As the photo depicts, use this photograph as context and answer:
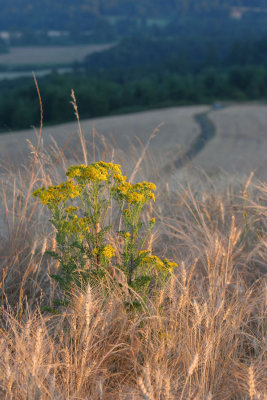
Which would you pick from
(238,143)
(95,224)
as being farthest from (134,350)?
(238,143)

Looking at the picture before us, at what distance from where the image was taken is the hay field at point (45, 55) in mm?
64562

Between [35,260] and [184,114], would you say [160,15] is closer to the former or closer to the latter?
[184,114]

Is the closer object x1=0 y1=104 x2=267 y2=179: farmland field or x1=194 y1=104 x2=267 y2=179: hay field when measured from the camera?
x1=194 y1=104 x2=267 y2=179: hay field

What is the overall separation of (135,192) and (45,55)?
239 ft

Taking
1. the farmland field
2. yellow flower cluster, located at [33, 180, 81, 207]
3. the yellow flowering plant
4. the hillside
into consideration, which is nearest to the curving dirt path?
the farmland field

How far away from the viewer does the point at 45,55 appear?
70.4 metres

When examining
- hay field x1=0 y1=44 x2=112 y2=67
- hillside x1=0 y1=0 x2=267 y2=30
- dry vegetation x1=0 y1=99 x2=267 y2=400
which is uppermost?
hillside x1=0 y1=0 x2=267 y2=30

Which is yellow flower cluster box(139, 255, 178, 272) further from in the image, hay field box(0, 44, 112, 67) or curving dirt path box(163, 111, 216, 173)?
hay field box(0, 44, 112, 67)

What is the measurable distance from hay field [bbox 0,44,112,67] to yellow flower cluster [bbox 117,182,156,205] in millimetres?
63988

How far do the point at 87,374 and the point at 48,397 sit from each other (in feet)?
0.54

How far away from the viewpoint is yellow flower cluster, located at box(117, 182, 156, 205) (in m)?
2.03

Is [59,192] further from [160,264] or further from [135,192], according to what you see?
[160,264]

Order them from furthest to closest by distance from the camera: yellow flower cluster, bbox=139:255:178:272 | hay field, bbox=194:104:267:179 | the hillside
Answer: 1. the hillside
2. hay field, bbox=194:104:267:179
3. yellow flower cluster, bbox=139:255:178:272

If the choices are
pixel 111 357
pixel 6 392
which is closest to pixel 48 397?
pixel 6 392
